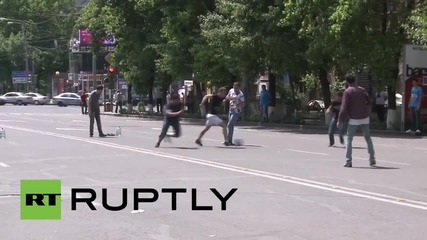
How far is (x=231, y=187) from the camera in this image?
12.2 meters

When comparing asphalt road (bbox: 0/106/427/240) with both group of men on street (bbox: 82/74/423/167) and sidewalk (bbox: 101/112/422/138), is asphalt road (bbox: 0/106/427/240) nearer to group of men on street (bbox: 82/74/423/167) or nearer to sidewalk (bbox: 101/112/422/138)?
group of men on street (bbox: 82/74/423/167)

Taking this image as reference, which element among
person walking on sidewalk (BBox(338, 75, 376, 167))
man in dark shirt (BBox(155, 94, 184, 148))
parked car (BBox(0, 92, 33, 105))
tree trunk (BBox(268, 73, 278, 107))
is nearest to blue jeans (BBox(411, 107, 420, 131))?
man in dark shirt (BBox(155, 94, 184, 148))

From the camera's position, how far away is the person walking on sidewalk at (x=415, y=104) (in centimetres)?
2556

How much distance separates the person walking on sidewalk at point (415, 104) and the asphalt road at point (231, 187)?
452 cm

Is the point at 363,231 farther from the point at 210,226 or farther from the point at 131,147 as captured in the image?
the point at 131,147

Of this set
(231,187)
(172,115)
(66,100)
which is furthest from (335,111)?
(66,100)

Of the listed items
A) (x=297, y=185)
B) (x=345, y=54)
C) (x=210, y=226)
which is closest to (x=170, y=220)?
(x=210, y=226)

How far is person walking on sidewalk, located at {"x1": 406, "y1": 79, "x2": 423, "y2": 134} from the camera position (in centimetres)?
2556

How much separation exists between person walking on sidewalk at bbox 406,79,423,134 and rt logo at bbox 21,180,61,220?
1574 cm

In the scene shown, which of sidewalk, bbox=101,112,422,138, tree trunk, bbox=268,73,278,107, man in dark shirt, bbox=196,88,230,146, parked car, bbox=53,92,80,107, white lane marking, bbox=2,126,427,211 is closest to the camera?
white lane marking, bbox=2,126,427,211

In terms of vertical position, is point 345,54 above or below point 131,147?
above

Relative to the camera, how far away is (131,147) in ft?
66.3

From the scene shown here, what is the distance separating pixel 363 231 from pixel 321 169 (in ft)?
20.1

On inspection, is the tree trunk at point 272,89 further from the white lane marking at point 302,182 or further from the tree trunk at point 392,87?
the white lane marking at point 302,182
